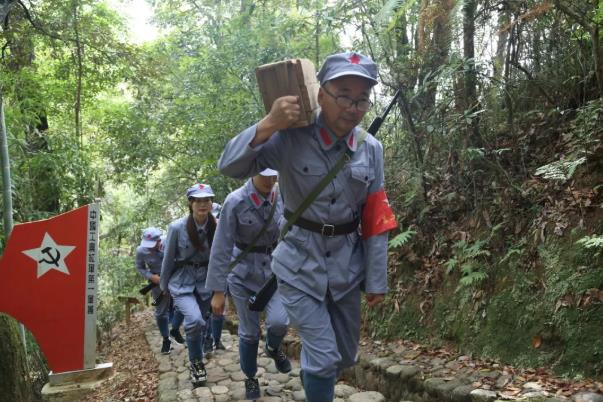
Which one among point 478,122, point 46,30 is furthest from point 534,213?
point 46,30

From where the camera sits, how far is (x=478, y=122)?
6.36 metres

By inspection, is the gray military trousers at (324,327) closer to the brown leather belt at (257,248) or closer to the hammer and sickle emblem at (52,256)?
the brown leather belt at (257,248)

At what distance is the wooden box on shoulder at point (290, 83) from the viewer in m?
2.83

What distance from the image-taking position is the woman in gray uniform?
5.81m

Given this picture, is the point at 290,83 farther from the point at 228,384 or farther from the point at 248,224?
the point at 228,384

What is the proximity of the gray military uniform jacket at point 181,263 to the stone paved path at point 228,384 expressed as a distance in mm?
981

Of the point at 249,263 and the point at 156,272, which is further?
the point at 156,272

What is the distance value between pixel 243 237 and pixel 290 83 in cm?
231

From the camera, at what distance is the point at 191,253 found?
19.7 ft

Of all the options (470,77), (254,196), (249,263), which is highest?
(470,77)

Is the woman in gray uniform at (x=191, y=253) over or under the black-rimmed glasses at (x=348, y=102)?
under

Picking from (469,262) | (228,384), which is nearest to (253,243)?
(228,384)

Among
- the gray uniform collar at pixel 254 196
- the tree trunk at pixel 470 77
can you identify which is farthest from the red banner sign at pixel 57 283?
the tree trunk at pixel 470 77

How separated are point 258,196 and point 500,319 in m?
2.52
